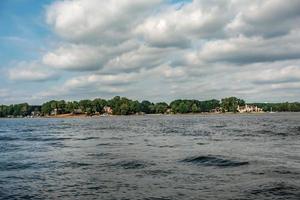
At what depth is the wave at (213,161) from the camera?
26.1 meters

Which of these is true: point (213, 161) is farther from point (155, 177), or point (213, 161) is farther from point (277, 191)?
point (277, 191)

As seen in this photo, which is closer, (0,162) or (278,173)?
(278,173)

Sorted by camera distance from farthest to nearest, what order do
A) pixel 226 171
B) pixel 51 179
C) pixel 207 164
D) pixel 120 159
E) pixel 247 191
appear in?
pixel 120 159 → pixel 207 164 → pixel 226 171 → pixel 51 179 → pixel 247 191

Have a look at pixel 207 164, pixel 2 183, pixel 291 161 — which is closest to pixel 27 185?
pixel 2 183

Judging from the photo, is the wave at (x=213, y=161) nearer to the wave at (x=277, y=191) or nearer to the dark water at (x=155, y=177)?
the dark water at (x=155, y=177)

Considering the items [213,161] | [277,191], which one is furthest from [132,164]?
[277,191]

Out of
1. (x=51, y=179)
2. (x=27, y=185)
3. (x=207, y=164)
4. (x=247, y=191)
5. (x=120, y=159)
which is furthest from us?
(x=120, y=159)

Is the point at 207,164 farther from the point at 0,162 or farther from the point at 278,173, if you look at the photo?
the point at 0,162

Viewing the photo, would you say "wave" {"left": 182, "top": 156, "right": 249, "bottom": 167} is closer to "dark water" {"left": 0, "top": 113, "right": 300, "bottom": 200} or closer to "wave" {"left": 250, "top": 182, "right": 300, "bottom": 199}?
"dark water" {"left": 0, "top": 113, "right": 300, "bottom": 200}

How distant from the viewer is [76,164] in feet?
91.1

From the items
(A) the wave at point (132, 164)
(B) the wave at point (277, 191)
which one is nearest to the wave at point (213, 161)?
(A) the wave at point (132, 164)

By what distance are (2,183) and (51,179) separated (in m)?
2.35

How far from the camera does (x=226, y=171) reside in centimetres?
2338

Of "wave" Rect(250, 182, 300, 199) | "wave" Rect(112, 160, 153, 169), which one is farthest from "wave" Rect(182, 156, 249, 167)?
"wave" Rect(250, 182, 300, 199)
